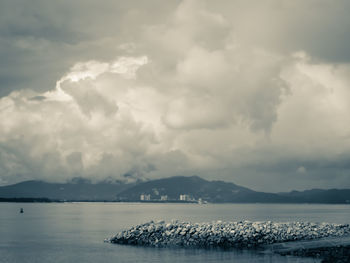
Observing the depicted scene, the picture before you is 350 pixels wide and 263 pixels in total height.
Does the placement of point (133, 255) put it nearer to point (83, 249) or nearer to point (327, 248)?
point (83, 249)

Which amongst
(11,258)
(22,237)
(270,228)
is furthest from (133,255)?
(22,237)

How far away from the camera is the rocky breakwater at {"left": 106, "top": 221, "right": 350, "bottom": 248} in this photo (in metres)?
50.1

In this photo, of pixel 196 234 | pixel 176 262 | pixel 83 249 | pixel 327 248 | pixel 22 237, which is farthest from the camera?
pixel 22 237

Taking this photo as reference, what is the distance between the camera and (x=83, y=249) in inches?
1902

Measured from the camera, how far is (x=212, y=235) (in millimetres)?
51250

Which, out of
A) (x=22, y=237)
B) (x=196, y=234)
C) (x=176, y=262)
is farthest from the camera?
(x=22, y=237)

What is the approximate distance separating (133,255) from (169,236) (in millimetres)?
9227

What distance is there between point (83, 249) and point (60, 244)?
7.10 m

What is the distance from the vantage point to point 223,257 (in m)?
41.6

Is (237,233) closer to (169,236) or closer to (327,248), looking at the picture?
(169,236)

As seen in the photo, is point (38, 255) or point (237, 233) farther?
point (237, 233)

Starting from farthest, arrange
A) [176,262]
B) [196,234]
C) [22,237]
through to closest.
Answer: [22,237]
[196,234]
[176,262]

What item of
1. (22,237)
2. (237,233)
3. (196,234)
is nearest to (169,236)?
(196,234)

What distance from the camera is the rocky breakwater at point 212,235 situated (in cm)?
5006
